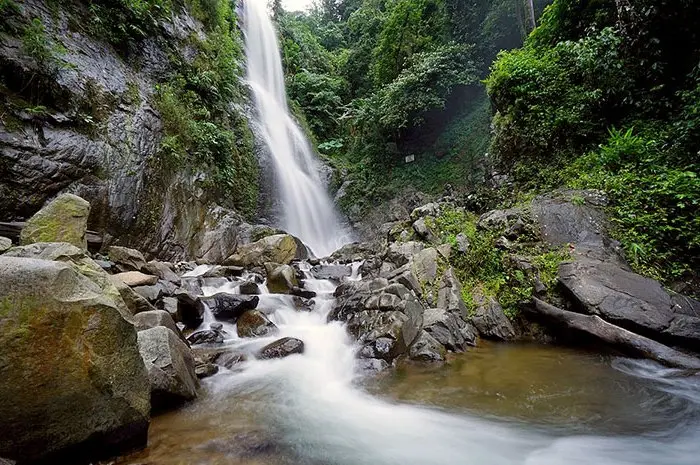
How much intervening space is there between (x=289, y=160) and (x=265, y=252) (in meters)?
7.65

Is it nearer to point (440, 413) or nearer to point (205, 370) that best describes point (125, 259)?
→ point (205, 370)

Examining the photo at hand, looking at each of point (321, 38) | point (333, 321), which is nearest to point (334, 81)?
point (321, 38)

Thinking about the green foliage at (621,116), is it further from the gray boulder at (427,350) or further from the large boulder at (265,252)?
the large boulder at (265,252)

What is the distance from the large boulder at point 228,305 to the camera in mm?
6363

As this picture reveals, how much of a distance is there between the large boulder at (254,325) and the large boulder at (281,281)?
1.66 m

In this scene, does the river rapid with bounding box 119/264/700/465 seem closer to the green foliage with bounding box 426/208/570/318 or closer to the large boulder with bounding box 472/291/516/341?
the large boulder with bounding box 472/291/516/341

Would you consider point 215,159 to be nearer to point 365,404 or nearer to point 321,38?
point 365,404

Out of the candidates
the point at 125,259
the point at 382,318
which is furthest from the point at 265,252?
the point at 382,318

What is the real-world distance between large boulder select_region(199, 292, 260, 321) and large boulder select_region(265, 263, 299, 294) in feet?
4.65

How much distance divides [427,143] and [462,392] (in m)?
13.9

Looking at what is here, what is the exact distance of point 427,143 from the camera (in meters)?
16.4

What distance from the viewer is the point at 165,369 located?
3432 mm

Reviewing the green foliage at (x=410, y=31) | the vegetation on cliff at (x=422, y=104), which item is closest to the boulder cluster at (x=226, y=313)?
the vegetation on cliff at (x=422, y=104)

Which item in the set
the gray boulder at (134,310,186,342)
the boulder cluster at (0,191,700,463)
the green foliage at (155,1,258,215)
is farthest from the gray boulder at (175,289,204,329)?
the green foliage at (155,1,258,215)
